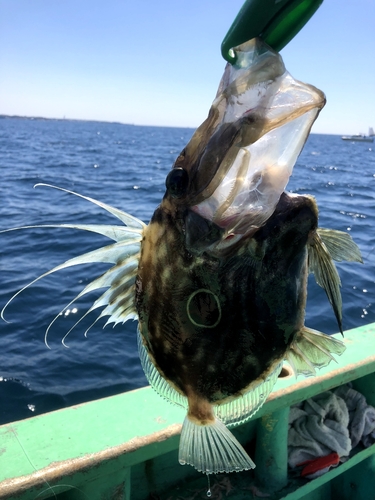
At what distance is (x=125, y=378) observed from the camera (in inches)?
253

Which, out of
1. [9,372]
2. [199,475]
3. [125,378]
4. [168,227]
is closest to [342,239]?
[168,227]

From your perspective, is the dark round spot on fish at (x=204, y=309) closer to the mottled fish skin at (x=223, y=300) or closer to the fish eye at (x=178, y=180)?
the mottled fish skin at (x=223, y=300)

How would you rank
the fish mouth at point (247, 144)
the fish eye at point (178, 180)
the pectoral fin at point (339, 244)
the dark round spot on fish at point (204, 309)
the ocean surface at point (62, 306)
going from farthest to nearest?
the ocean surface at point (62, 306), the pectoral fin at point (339, 244), the dark round spot on fish at point (204, 309), the fish eye at point (178, 180), the fish mouth at point (247, 144)

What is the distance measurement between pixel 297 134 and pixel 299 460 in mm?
3202

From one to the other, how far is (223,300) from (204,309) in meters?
0.09

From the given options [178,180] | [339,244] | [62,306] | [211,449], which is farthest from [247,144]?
[62,306]

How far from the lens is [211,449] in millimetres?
1895

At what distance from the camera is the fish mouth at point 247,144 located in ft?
4.15

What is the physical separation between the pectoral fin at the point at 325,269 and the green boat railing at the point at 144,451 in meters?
1.46

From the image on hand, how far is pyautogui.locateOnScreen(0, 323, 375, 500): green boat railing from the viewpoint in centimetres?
238

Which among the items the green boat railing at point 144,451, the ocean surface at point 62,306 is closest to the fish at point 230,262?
the green boat railing at point 144,451

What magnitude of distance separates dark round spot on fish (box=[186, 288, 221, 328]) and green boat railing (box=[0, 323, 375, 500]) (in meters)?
1.23

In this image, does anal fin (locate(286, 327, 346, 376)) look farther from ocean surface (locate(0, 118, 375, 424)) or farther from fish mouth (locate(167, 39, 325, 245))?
ocean surface (locate(0, 118, 375, 424))

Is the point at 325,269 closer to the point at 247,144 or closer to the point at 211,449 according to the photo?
the point at 247,144
